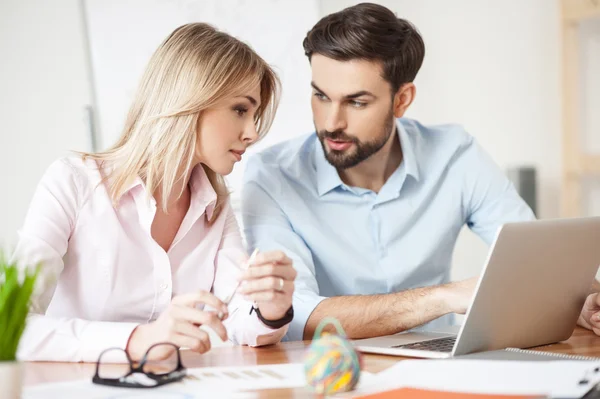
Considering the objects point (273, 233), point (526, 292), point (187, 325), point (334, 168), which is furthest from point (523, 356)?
point (334, 168)

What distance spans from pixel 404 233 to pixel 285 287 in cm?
70

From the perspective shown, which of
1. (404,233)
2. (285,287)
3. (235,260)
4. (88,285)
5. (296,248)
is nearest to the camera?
(285,287)

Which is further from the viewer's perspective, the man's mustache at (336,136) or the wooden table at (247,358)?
the man's mustache at (336,136)

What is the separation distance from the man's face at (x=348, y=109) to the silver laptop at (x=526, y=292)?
69 centimetres

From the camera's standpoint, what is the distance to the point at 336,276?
2.06 m

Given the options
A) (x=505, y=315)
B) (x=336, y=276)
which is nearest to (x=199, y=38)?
(x=336, y=276)

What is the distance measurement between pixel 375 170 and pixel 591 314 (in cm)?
77

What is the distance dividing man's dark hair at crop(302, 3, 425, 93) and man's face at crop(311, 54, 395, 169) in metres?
0.03

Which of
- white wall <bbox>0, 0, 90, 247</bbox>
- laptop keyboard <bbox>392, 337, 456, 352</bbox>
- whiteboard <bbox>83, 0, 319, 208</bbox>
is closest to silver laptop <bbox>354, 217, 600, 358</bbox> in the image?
laptop keyboard <bbox>392, 337, 456, 352</bbox>

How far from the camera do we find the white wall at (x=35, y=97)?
314cm

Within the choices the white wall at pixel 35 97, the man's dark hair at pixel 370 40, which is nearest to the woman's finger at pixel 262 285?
the man's dark hair at pixel 370 40

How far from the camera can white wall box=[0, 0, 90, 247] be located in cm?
314

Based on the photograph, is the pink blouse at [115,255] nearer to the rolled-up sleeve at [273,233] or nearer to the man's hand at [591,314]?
the rolled-up sleeve at [273,233]

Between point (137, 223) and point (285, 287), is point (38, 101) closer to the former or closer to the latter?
point (137, 223)
